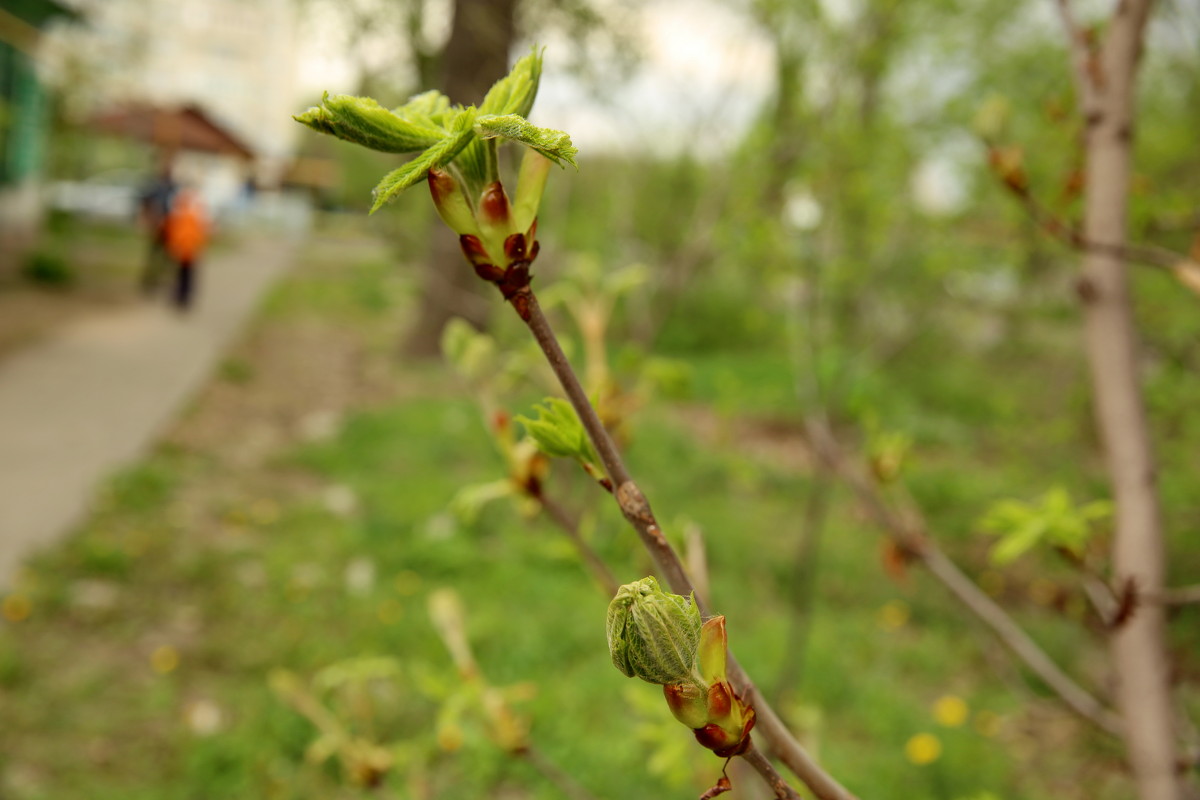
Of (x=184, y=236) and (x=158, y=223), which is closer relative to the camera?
(x=184, y=236)

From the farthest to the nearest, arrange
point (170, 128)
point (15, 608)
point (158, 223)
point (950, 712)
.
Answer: point (170, 128), point (158, 223), point (950, 712), point (15, 608)

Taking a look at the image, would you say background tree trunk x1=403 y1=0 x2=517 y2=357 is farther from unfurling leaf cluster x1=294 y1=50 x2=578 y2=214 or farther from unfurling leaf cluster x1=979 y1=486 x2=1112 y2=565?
unfurling leaf cluster x1=294 y1=50 x2=578 y2=214

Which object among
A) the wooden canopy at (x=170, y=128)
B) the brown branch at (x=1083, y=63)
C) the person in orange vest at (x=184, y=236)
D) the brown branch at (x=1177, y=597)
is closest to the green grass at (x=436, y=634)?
the brown branch at (x=1177, y=597)

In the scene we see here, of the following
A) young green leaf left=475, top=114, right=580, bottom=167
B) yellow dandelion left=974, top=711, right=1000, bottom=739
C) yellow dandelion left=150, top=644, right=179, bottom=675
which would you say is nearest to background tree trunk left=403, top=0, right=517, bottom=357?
yellow dandelion left=150, top=644, right=179, bottom=675

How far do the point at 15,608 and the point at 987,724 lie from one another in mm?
4043

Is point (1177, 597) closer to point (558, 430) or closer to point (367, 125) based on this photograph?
point (558, 430)

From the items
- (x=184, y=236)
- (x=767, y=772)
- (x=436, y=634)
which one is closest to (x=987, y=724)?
(x=436, y=634)

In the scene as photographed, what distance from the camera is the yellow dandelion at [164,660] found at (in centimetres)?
343

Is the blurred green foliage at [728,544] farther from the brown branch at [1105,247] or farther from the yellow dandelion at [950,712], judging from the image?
the brown branch at [1105,247]

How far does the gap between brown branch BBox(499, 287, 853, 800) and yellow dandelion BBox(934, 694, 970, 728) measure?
11.4ft

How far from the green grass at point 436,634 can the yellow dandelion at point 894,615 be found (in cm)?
2

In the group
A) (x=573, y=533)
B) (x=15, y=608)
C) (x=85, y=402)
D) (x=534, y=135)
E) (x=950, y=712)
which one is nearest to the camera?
(x=534, y=135)

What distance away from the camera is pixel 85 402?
661cm

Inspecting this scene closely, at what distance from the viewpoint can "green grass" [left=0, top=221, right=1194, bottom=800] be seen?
295 centimetres
